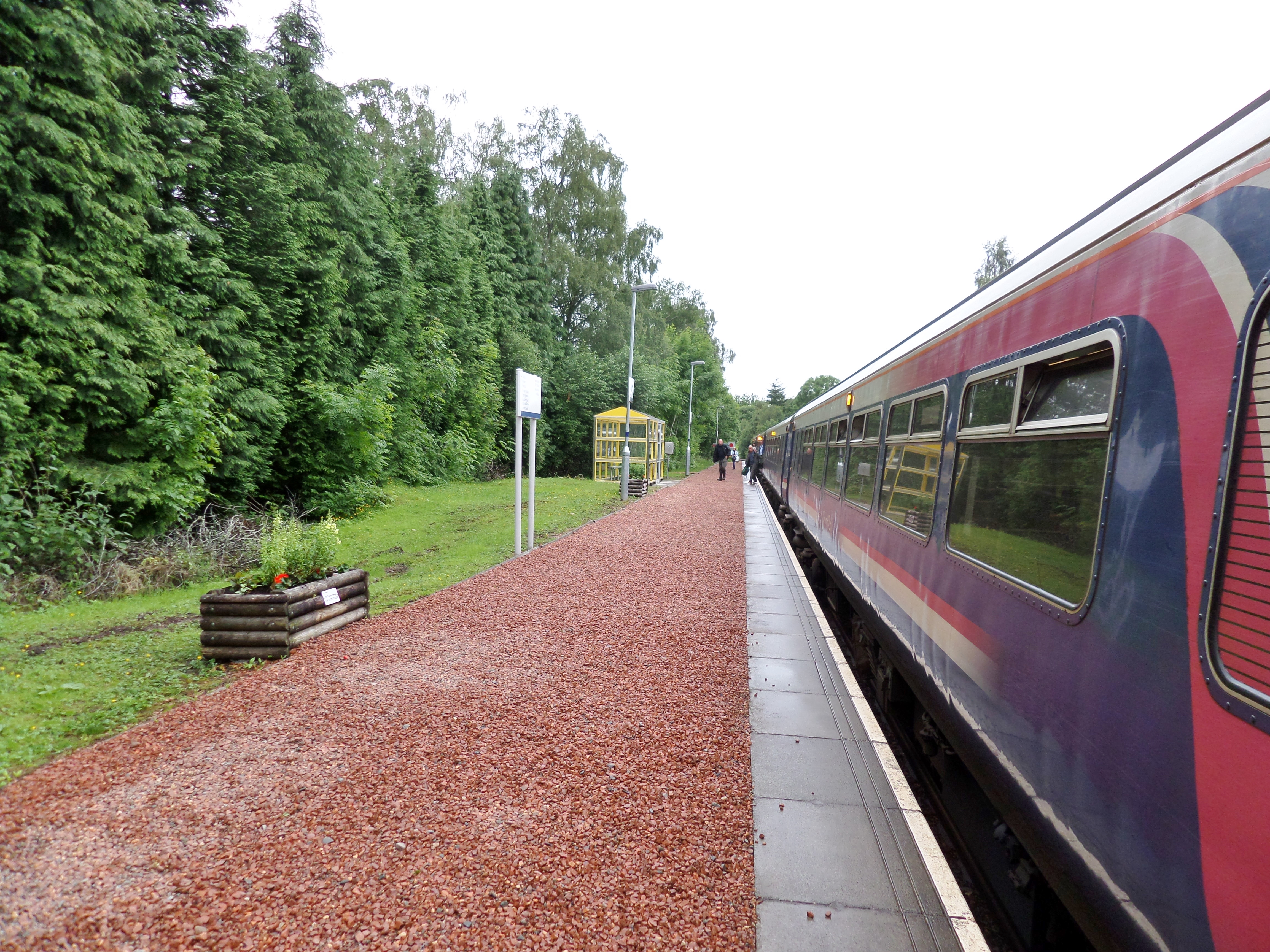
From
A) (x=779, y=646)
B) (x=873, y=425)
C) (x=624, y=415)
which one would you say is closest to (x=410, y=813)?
(x=779, y=646)

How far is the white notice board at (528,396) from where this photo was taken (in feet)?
31.1

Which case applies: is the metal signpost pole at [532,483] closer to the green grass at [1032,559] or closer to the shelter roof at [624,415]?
the green grass at [1032,559]

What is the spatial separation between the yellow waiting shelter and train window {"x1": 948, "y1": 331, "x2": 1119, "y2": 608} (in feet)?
73.5

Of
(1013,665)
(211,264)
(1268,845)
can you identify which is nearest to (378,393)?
→ (211,264)

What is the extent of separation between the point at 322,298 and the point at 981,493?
14.7m

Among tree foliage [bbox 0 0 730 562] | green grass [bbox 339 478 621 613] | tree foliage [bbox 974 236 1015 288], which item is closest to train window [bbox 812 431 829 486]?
green grass [bbox 339 478 621 613]

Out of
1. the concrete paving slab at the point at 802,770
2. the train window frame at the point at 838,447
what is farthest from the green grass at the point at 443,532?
the train window frame at the point at 838,447

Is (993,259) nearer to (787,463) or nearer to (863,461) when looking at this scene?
(787,463)

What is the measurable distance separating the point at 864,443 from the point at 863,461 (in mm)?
310

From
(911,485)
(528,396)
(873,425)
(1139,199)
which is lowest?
(911,485)

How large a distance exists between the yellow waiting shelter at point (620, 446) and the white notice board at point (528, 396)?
49.7ft

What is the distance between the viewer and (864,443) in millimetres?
6328

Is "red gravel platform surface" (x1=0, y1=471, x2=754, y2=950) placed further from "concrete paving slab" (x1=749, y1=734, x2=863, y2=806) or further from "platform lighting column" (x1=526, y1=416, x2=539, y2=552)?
"platform lighting column" (x1=526, y1=416, x2=539, y2=552)

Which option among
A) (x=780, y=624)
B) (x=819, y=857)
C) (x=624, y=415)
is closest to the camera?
(x=819, y=857)
